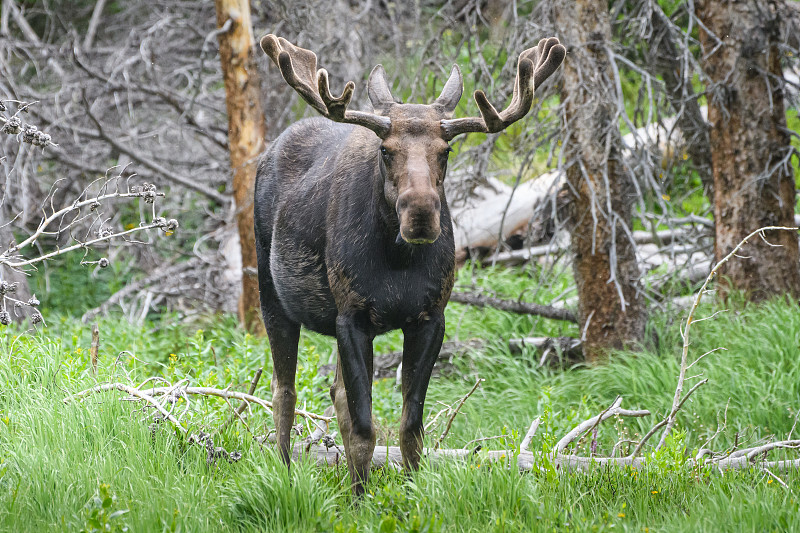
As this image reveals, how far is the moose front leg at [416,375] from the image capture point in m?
4.71

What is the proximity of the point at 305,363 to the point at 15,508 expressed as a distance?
11.8 feet

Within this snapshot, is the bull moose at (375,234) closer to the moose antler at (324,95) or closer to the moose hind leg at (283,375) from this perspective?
the moose antler at (324,95)

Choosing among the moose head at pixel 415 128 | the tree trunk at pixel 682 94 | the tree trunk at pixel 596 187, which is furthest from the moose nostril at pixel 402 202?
the tree trunk at pixel 682 94

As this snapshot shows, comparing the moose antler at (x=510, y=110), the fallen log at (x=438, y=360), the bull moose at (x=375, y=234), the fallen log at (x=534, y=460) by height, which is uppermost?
the moose antler at (x=510, y=110)

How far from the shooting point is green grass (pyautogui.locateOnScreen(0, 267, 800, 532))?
3969 mm

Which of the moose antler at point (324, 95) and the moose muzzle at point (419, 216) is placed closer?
the moose muzzle at point (419, 216)

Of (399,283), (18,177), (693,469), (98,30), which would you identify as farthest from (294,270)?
(98,30)

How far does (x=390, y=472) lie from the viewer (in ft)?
15.9

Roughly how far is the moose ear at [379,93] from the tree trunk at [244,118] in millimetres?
4715

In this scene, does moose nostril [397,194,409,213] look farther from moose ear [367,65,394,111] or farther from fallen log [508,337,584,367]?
fallen log [508,337,584,367]

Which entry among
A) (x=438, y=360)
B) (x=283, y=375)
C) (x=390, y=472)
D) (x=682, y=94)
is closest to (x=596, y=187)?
(x=682, y=94)

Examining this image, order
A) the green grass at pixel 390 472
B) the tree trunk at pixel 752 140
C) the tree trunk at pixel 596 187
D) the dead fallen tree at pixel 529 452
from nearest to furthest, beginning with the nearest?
the green grass at pixel 390 472, the dead fallen tree at pixel 529 452, the tree trunk at pixel 596 187, the tree trunk at pixel 752 140

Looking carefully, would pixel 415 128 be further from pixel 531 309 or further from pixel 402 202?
pixel 531 309

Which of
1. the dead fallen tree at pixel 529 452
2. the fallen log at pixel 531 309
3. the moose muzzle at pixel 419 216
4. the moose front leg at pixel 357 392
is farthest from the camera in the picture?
the fallen log at pixel 531 309
